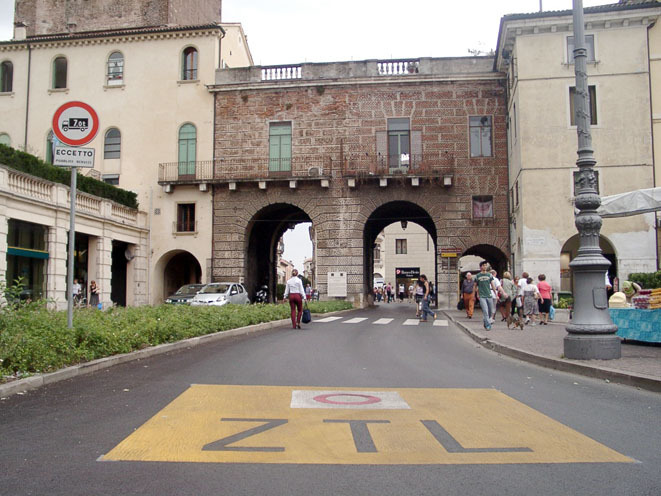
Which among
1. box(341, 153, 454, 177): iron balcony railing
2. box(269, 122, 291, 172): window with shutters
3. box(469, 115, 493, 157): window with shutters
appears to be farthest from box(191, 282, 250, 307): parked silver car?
box(469, 115, 493, 157): window with shutters

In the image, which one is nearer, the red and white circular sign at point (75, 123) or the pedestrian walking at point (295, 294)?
the red and white circular sign at point (75, 123)

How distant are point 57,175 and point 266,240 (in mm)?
16468

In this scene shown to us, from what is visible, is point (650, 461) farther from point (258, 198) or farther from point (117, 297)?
point (117, 297)

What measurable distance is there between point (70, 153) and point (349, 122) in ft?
85.4

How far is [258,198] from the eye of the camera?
3516 cm

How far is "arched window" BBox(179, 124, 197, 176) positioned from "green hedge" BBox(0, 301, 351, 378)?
2227 cm

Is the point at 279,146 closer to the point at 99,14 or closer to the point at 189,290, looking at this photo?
the point at 189,290

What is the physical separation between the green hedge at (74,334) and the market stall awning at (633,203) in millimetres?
8828

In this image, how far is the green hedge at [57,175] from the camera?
77.6 ft

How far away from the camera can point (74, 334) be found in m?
9.18

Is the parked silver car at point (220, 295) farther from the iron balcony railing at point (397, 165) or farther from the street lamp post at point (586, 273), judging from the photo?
the street lamp post at point (586, 273)

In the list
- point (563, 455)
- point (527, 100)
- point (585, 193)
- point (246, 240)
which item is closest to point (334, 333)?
point (585, 193)

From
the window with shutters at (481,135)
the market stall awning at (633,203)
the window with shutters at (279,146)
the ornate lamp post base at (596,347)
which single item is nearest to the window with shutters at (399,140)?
the window with shutters at (481,135)

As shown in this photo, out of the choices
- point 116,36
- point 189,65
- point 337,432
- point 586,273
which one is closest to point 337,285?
point 189,65
